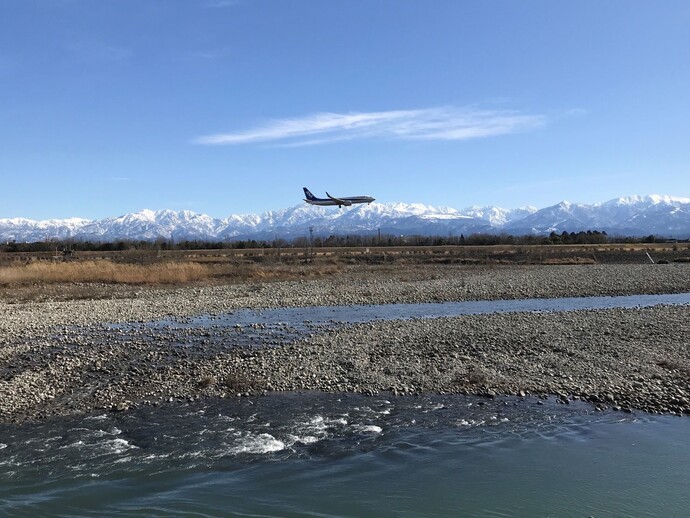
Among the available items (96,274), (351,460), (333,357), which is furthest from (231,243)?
(351,460)

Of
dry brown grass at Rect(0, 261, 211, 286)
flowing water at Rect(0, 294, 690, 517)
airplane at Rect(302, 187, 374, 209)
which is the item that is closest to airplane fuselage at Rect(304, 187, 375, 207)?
airplane at Rect(302, 187, 374, 209)

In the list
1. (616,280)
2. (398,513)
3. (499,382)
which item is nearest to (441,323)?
(499,382)

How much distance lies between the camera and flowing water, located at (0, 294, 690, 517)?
884 cm

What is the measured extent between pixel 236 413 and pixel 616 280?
136 ft

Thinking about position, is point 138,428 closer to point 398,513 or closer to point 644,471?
point 398,513

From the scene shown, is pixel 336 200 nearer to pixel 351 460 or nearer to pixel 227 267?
pixel 227 267

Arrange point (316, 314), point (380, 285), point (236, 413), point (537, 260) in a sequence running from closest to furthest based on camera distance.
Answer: point (236, 413) < point (316, 314) < point (380, 285) < point (537, 260)

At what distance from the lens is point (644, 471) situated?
9.84 meters

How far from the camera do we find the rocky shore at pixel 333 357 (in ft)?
47.5

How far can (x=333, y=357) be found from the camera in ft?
60.0

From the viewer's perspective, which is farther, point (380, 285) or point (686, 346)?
point (380, 285)

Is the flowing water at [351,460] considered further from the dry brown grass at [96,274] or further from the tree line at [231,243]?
the tree line at [231,243]

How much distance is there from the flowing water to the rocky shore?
3.76 feet

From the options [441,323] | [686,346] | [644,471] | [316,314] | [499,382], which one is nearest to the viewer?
[644,471]
